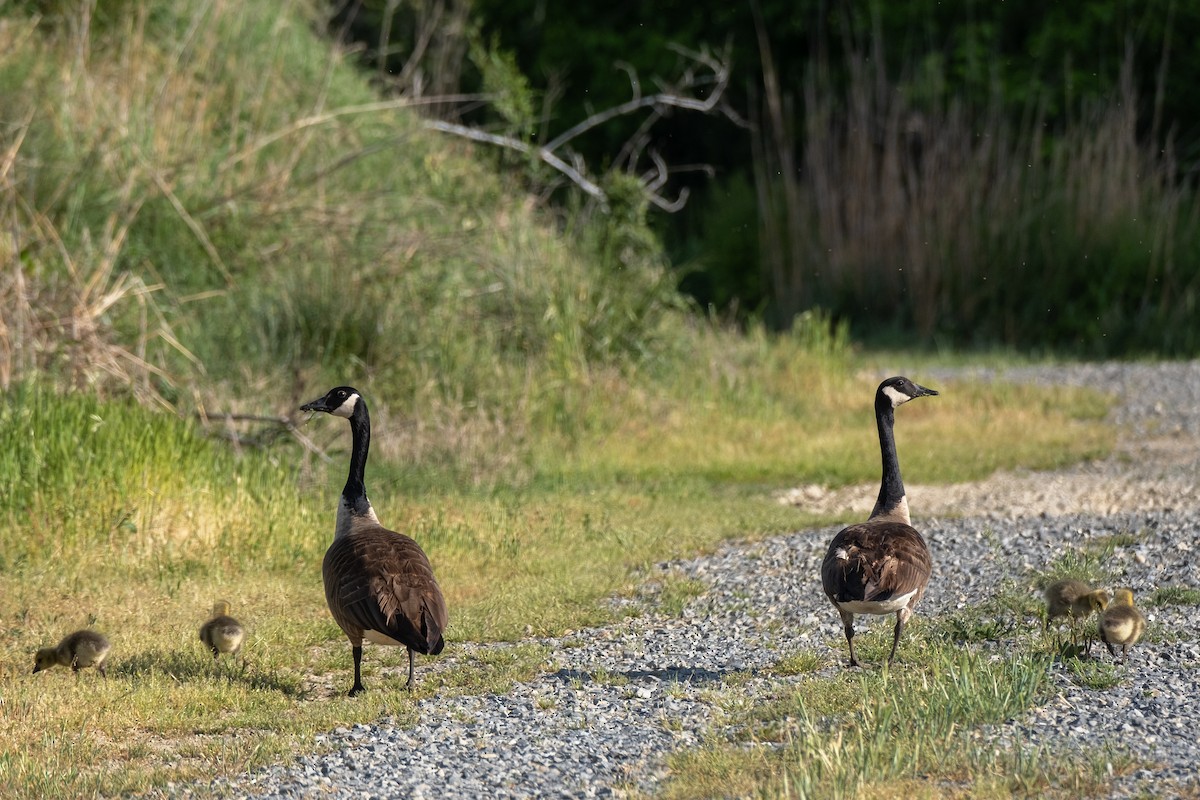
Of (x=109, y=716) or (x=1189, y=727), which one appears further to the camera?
(x=109, y=716)

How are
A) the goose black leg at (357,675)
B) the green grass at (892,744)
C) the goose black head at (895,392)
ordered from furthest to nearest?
the goose black head at (895,392) → the goose black leg at (357,675) → the green grass at (892,744)

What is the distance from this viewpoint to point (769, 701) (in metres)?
6.96

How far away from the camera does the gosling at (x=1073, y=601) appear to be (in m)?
7.71

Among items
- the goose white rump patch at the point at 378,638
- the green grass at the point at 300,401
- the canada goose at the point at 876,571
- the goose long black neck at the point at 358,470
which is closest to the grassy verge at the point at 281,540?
the green grass at the point at 300,401

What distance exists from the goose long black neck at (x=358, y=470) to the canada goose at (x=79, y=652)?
1375 millimetres

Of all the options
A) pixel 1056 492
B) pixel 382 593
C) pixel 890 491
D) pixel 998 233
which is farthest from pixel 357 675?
pixel 998 233

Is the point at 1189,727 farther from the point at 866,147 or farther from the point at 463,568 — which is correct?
the point at 866,147

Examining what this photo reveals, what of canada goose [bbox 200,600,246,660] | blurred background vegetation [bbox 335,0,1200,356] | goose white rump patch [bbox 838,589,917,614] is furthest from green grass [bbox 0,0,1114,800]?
blurred background vegetation [bbox 335,0,1200,356]

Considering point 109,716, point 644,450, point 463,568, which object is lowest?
point 644,450

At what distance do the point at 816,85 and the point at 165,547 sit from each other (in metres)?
22.2

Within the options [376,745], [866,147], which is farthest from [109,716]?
Result: [866,147]

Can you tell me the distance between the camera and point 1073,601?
307 inches

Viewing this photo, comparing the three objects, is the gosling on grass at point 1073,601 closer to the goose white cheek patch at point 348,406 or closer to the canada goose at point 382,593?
the canada goose at point 382,593

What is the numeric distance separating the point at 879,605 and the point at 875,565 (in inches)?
7.8
